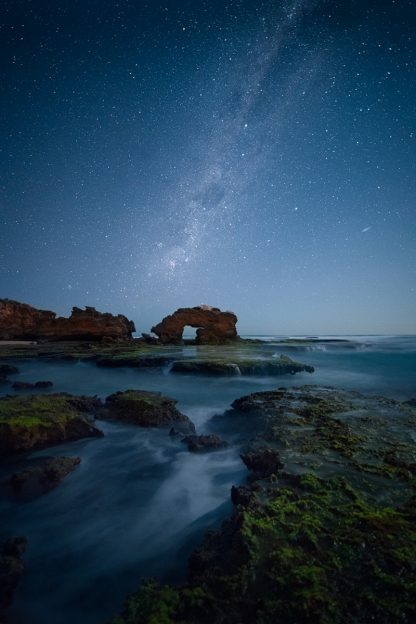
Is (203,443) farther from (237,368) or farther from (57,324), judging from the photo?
(57,324)

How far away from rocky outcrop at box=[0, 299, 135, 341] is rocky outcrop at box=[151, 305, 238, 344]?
19.2 ft

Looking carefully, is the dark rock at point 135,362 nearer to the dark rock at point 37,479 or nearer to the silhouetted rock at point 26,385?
the silhouetted rock at point 26,385

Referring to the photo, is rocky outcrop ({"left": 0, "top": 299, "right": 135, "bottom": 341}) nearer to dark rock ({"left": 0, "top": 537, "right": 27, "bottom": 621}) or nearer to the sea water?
the sea water

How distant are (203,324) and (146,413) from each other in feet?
102

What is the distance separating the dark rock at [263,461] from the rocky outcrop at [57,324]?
3294cm

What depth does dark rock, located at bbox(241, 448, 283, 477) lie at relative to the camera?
13.0ft

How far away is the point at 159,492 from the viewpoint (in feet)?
14.0

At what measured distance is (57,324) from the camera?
37094mm

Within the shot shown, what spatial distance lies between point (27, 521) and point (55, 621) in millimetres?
1511

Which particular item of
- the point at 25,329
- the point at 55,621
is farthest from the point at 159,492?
the point at 25,329

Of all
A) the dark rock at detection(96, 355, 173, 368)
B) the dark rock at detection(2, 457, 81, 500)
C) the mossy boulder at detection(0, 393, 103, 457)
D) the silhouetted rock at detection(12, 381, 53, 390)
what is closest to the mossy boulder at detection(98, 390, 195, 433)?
the mossy boulder at detection(0, 393, 103, 457)

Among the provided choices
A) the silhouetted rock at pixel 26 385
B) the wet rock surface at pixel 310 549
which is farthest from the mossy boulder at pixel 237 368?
the wet rock surface at pixel 310 549

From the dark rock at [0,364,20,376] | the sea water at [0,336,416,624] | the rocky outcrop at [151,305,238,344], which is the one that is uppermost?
the rocky outcrop at [151,305,238,344]

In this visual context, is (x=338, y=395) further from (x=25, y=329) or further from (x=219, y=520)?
(x=25, y=329)
